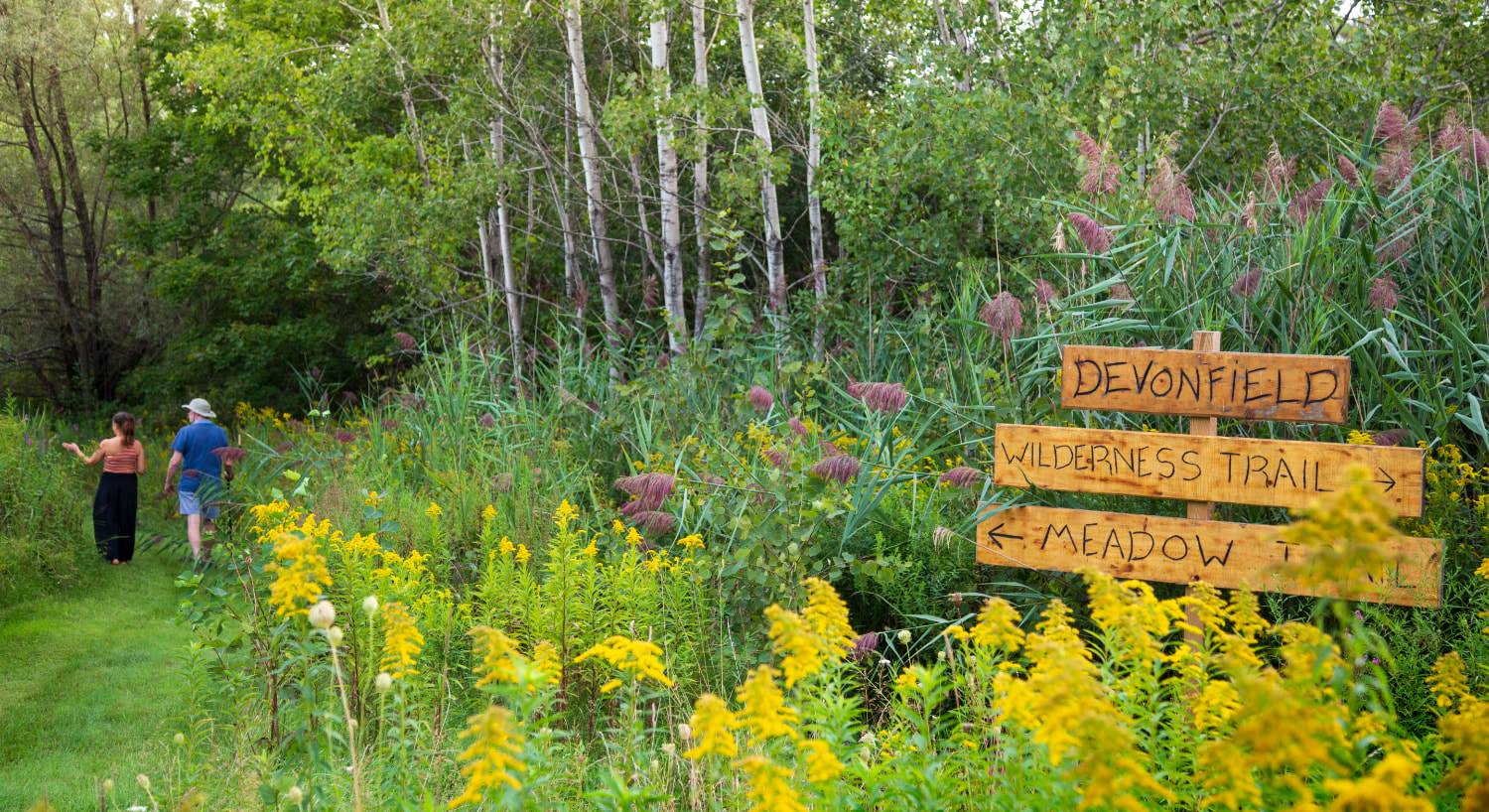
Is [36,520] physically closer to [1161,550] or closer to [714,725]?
[1161,550]

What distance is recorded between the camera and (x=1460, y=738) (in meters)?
1.65

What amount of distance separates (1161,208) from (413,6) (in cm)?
775

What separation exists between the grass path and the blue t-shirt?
100cm

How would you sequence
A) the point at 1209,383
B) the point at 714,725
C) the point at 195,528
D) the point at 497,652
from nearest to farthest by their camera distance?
1. the point at 714,725
2. the point at 497,652
3. the point at 1209,383
4. the point at 195,528

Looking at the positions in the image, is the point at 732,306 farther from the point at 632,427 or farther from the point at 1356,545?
the point at 1356,545

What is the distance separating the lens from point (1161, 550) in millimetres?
3898

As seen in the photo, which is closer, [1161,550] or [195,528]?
[1161,550]

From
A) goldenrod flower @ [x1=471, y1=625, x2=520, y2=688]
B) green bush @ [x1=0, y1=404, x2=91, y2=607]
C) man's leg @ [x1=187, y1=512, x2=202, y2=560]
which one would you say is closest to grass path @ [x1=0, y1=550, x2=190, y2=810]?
green bush @ [x1=0, y1=404, x2=91, y2=607]

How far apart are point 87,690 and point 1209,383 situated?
542 cm

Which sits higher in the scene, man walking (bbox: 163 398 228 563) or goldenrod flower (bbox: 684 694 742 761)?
goldenrod flower (bbox: 684 694 742 761)

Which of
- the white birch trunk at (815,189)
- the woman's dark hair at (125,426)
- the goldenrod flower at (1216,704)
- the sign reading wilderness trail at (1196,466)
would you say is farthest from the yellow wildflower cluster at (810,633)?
the woman's dark hair at (125,426)

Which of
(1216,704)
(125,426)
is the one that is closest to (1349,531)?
(1216,704)

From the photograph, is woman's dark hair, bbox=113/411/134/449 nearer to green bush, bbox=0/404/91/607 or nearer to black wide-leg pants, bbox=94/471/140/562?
black wide-leg pants, bbox=94/471/140/562

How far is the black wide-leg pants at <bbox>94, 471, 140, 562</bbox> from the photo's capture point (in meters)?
9.56
